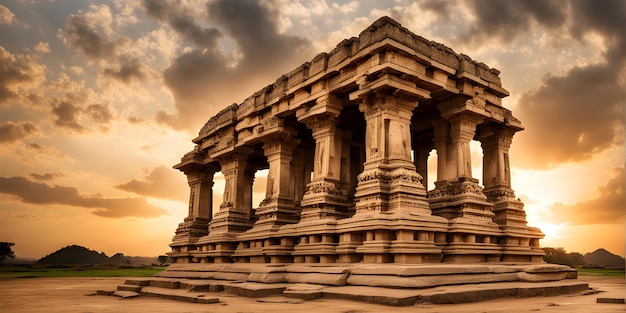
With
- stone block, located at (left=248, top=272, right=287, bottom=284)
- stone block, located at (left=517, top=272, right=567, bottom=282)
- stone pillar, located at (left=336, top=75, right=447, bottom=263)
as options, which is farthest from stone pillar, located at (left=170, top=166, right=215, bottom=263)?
stone block, located at (left=517, top=272, right=567, bottom=282)

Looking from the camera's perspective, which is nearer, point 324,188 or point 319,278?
point 319,278

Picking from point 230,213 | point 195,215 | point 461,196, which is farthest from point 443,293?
point 195,215

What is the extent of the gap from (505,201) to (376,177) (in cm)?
543

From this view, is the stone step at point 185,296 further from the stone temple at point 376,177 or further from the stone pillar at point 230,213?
the stone pillar at point 230,213

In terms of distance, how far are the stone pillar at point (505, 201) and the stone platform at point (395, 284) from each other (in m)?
1.66

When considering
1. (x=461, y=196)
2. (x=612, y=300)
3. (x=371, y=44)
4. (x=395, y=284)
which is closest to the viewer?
(x=612, y=300)

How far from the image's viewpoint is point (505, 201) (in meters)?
15.7

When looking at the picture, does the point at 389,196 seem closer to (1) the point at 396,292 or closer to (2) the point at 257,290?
(1) the point at 396,292

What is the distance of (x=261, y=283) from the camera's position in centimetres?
1251

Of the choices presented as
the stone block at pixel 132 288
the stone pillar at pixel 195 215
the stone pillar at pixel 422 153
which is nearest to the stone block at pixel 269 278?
the stone block at pixel 132 288

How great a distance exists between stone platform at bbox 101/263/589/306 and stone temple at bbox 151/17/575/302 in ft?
0.20

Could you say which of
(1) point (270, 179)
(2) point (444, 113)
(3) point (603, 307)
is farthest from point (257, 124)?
(3) point (603, 307)

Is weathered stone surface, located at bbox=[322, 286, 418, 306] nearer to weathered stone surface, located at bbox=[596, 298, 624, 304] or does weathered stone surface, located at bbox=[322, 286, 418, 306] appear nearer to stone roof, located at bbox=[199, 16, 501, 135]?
weathered stone surface, located at bbox=[596, 298, 624, 304]

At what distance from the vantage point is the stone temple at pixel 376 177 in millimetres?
12219
